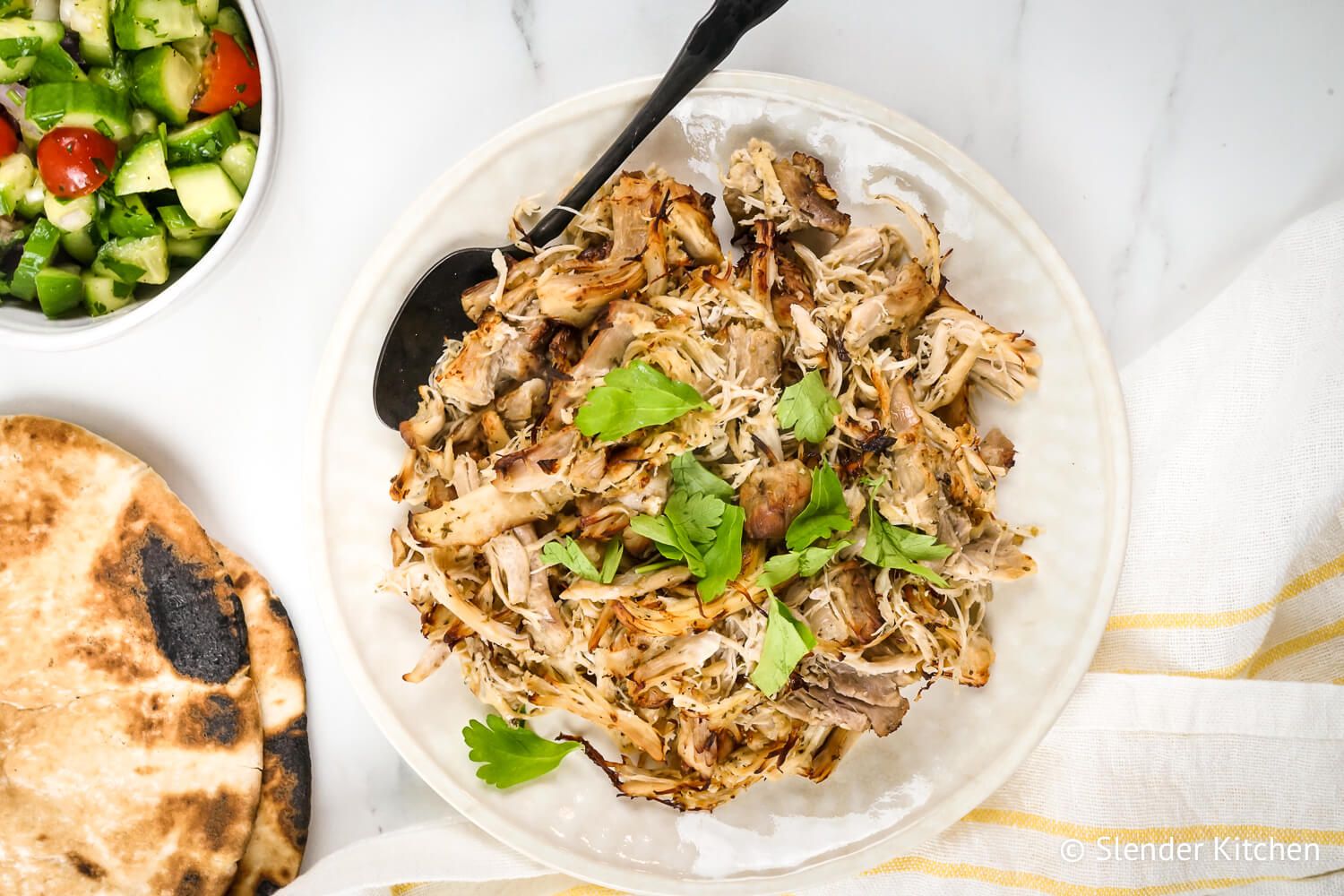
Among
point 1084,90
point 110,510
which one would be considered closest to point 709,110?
point 1084,90

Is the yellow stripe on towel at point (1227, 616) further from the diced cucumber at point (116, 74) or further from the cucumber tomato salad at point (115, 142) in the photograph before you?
the diced cucumber at point (116, 74)

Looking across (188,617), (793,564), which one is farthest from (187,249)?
(793,564)

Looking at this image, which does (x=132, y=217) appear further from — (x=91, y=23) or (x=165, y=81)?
(x=91, y=23)

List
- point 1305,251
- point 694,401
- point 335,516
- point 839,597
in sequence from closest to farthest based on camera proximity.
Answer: point 694,401 → point 839,597 → point 335,516 → point 1305,251

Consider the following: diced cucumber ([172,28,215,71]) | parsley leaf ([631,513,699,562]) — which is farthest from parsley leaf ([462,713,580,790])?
diced cucumber ([172,28,215,71])

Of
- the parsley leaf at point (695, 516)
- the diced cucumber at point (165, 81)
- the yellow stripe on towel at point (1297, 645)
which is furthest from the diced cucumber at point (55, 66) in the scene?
the yellow stripe on towel at point (1297, 645)

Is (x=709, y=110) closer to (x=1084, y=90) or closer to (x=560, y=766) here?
(x=1084, y=90)
